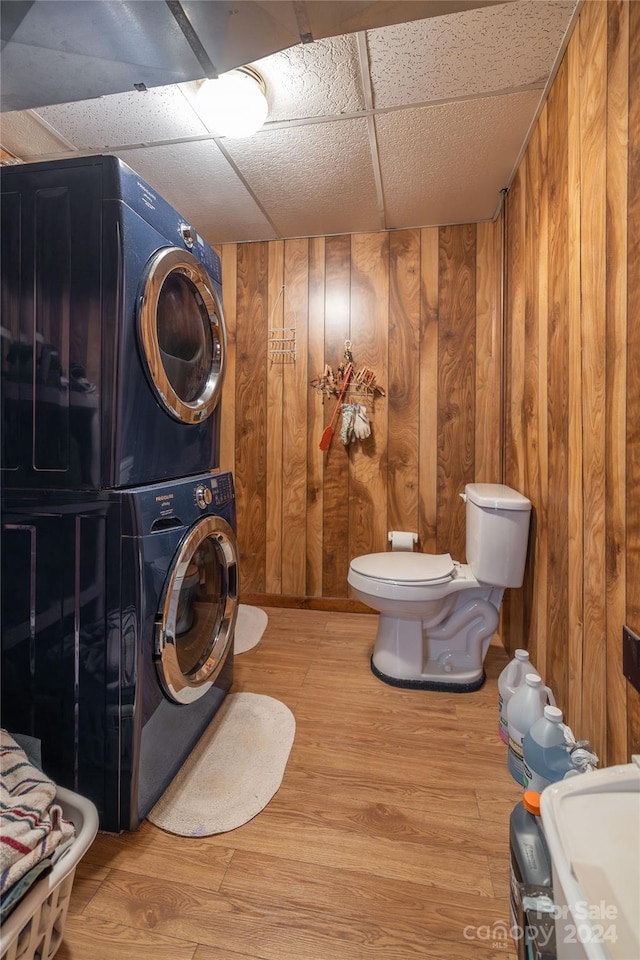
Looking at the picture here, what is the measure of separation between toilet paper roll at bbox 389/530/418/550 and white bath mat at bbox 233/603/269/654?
2.89 feet

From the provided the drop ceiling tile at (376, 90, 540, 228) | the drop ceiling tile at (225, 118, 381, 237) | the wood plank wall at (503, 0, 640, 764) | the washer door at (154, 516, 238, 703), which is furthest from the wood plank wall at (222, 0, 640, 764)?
the washer door at (154, 516, 238, 703)

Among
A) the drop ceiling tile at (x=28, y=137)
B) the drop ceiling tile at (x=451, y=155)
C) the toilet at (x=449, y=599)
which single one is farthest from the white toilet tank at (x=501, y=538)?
the drop ceiling tile at (x=28, y=137)

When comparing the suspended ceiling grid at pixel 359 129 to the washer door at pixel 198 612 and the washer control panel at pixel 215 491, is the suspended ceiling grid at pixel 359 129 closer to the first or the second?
the washer control panel at pixel 215 491

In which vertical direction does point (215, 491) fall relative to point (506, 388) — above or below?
below

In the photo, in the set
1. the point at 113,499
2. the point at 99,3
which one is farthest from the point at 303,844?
the point at 99,3

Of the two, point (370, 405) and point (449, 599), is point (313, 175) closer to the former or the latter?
point (370, 405)

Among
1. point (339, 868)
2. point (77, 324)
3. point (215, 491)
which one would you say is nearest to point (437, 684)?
point (339, 868)

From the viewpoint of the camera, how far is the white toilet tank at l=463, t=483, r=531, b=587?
178cm

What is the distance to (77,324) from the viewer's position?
111cm

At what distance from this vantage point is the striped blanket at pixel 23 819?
752 mm

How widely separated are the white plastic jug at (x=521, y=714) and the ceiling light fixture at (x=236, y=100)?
213 cm

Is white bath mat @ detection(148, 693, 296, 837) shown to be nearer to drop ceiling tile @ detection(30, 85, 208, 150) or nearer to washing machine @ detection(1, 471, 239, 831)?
washing machine @ detection(1, 471, 239, 831)

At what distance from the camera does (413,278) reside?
8.49 feet

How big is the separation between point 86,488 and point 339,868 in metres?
1.14
